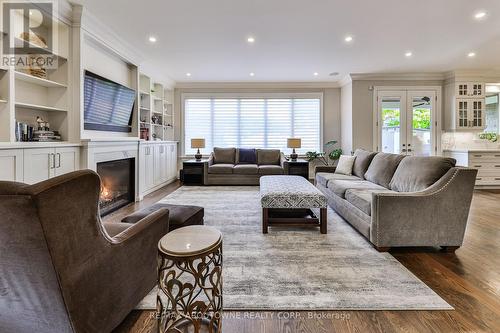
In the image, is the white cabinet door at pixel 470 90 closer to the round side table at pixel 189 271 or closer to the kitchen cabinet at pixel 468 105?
the kitchen cabinet at pixel 468 105

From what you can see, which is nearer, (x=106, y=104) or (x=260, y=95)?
(x=106, y=104)

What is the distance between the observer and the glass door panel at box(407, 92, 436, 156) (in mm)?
6516

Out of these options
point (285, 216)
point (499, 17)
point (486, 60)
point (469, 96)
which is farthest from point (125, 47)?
point (469, 96)

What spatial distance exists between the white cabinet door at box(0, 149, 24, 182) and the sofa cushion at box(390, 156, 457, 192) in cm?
399

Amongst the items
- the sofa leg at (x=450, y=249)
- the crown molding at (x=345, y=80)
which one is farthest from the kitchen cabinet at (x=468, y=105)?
the sofa leg at (x=450, y=249)

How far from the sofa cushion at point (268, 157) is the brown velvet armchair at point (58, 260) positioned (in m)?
5.77

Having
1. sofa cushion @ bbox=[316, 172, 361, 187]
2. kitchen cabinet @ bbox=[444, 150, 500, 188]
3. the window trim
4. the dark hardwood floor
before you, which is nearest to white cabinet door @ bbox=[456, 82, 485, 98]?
kitchen cabinet @ bbox=[444, 150, 500, 188]

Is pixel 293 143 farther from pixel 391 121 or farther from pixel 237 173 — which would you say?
pixel 391 121

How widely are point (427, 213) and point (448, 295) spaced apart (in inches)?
33.8

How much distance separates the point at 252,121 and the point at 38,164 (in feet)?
18.0

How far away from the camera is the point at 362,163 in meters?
4.51

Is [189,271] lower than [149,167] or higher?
lower

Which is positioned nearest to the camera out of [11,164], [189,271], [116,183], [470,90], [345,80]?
[189,271]

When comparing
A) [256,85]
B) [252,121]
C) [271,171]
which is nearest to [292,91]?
[256,85]
